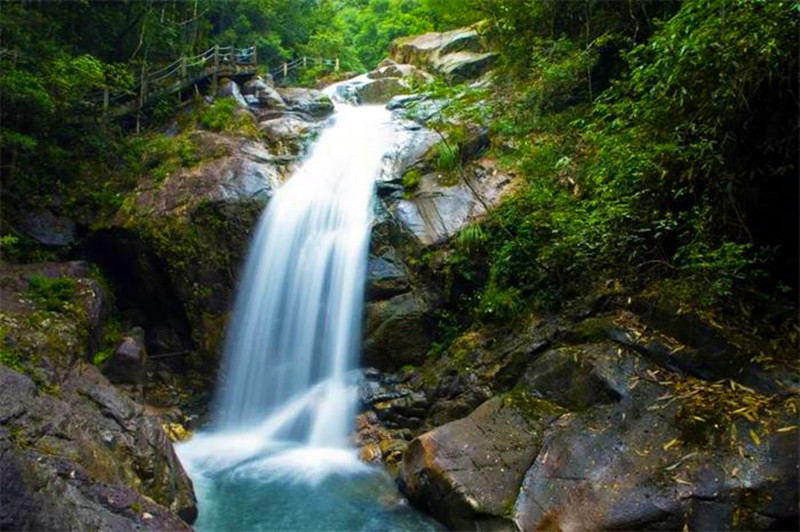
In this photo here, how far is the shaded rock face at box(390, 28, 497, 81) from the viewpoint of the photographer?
1321 centimetres

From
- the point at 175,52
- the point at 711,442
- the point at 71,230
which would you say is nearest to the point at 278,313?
the point at 71,230

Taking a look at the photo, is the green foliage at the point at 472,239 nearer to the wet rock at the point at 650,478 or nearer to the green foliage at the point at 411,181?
the green foliage at the point at 411,181

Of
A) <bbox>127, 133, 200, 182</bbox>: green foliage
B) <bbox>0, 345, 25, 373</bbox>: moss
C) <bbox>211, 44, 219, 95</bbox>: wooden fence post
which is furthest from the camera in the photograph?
<bbox>211, 44, 219, 95</bbox>: wooden fence post

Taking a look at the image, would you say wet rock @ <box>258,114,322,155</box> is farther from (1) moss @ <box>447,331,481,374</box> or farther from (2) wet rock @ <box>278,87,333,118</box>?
(1) moss @ <box>447,331,481,374</box>

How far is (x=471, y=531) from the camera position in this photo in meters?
4.64

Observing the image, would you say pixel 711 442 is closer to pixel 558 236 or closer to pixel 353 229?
pixel 558 236

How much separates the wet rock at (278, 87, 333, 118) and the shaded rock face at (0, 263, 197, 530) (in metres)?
7.17

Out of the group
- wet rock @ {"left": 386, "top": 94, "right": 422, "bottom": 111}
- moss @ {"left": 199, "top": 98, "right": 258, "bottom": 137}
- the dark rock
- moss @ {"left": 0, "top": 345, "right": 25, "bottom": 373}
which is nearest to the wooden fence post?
moss @ {"left": 199, "top": 98, "right": 258, "bottom": 137}

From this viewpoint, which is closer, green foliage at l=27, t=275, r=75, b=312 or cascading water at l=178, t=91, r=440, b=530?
cascading water at l=178, t=91, r=440, b=530

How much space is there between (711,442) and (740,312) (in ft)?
4.46

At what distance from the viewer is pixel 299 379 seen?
8125mm

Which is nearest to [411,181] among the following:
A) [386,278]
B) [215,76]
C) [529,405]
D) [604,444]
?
[386,278]

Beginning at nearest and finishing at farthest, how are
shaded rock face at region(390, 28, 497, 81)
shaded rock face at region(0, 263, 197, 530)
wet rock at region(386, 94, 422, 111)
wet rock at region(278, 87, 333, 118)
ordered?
shaded rock face at region(0, 263, 197, 530) < wet rock at region(386, 94, 422, 111) < shaded rock face at region(390, 28, 497, 81) < wet rock at region(278, 87, 333, 118)

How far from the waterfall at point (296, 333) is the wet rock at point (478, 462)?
192cm
